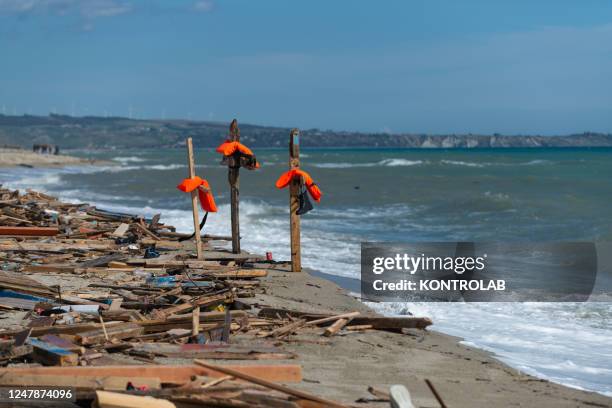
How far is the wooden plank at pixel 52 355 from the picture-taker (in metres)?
6.62

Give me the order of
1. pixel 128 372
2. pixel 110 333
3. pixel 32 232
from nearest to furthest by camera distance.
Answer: pixel 128 372, pixel 110 333, pixel 32 232

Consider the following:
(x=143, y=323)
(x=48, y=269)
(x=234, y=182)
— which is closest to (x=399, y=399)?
(x=143, y=323)

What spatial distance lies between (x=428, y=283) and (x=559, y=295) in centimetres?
210

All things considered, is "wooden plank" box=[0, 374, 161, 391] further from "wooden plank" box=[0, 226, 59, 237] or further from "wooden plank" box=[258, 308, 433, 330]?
"wooden plank" box=[0, 226, 59, 237]

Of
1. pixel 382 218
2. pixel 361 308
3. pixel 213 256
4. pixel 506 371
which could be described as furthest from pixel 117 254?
pixel 382 218

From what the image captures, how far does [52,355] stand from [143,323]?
1.64 metres

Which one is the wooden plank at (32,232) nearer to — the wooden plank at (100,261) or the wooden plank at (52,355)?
the wooden plank at (100,261)

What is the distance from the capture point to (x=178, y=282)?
37.0ft

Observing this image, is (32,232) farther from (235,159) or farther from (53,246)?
(235,159)

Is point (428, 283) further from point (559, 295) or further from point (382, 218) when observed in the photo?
point (382, 218)

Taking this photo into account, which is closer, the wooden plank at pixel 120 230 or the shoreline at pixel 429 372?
the shoreline at pixel 429 372

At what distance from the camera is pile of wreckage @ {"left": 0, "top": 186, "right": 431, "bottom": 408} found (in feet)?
20.0

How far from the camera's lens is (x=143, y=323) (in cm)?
823

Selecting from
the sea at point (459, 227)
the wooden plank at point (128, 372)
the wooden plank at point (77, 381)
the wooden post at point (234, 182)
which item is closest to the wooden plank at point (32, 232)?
the wooden post at point (234, 182)
